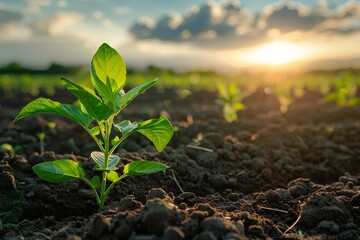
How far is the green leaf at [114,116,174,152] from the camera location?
7.52 feet

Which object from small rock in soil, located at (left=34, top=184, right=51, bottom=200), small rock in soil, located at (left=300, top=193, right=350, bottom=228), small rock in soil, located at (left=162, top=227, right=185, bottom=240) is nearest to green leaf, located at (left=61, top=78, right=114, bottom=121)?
small rock in soil, located at (left=162, top=227, right=185, bottom=240)

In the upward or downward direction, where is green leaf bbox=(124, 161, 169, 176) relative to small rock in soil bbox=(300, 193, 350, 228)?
upward

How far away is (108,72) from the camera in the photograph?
7.59 ft

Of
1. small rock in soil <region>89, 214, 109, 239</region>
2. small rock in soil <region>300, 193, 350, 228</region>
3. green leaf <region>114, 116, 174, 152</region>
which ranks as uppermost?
green leaf <region>114, 116, 174, 152</region>

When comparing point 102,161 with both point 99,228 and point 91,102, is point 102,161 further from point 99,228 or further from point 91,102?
point 99,228

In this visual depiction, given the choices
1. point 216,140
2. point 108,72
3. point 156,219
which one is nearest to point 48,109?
point 108,72

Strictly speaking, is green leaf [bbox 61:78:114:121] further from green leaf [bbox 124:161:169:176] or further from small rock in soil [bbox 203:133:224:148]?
small rock in soil [bbox 203:133:224:148]

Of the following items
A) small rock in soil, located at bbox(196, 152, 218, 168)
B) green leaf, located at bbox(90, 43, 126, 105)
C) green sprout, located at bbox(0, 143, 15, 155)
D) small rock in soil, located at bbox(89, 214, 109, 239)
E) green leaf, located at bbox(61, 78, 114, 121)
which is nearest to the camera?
small rock in soil, located at bbox(89, 214, 109, 239)

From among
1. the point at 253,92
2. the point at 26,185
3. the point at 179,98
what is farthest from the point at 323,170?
the point at 253,92

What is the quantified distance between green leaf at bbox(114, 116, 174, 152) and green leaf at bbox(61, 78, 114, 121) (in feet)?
0.33

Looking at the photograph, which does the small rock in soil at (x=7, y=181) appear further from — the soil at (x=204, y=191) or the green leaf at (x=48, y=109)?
the green leaf at (x=48, y=109)

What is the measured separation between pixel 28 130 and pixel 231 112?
2.76 m

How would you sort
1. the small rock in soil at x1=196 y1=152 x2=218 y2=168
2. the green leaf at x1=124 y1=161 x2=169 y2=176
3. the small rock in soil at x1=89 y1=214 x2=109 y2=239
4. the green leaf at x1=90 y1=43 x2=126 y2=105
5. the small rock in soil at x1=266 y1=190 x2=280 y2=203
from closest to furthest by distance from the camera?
1. the small rock in soil at x1=89 y1=214 x2=109 y2=239
2. the green leaf at x1=90 y1=43 x2=126 y2=105
3. the green leaf at x1=124 y1=161 x2=169 y2=176
4. the small rock in soil at x1=266 y1=190 x2=280 y2=203
5. the small rock in soil at x1=196 y1=152 x2=218 y2=168

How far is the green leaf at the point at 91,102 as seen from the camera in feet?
7.05
